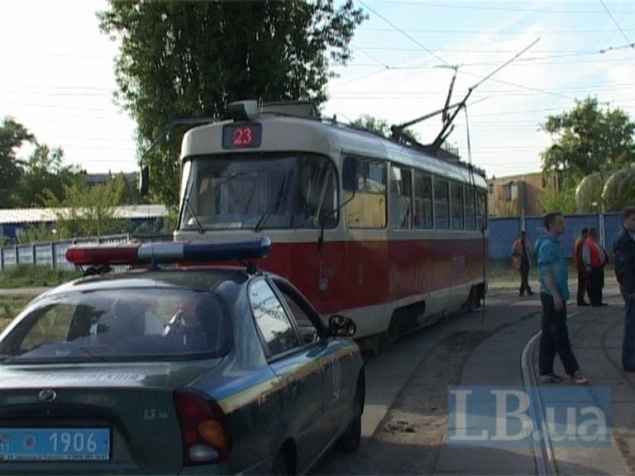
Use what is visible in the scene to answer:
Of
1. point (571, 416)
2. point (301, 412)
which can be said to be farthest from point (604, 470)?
point (301, 412)

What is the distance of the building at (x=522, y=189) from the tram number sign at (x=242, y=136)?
2933 inches

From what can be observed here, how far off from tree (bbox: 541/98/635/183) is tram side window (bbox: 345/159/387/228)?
75669 millimetres

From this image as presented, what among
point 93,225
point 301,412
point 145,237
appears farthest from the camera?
point 93,225

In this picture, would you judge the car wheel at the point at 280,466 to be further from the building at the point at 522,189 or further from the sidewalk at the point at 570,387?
the building at the point at 522,189

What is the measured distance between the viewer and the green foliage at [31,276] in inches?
1572

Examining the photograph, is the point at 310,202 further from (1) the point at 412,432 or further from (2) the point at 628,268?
(1) the point at 412,432

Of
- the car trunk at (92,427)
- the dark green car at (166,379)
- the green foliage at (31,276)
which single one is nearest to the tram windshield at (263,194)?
the dark green car at (166,379)

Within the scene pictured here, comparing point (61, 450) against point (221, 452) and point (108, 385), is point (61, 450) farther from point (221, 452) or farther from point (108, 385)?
point (221, 452)

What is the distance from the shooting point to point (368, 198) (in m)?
13.0

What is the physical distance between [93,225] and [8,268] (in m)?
7.47

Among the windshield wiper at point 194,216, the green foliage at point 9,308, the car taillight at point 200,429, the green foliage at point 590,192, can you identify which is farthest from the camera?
the green foliage at point 590,192

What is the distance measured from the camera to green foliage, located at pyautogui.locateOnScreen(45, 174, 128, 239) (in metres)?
52.8

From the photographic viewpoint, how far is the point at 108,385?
15.7 ft

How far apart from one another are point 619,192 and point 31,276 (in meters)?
28.6
